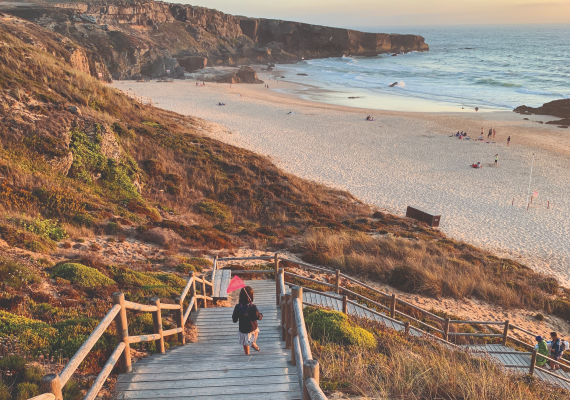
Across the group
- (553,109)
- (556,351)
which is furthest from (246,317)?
(553,109)

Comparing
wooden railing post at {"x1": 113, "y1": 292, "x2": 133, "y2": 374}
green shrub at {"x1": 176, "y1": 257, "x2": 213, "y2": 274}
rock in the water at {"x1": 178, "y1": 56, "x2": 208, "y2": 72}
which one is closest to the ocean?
rock in the water at {"x1": 178, "y1": 56, "x2": 208, "y2": 72}

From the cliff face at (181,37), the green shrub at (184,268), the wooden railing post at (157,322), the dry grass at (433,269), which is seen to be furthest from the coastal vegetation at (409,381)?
the cliff face at (181,37)

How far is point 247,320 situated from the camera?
18.5 ft

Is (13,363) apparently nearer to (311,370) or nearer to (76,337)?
(76,337)

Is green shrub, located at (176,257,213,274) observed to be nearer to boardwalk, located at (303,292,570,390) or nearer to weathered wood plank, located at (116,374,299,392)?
boardwalk, located at (303,292,570,390)

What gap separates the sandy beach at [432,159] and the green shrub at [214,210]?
10112 millimetres

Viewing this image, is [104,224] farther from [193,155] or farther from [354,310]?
[193,155]

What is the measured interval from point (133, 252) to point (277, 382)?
7534mm

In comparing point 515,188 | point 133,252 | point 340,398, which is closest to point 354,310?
point 340,398

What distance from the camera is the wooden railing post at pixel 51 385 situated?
261 cm

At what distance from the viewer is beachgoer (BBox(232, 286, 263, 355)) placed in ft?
18.4

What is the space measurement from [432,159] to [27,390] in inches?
1265

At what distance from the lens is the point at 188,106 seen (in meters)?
46.1

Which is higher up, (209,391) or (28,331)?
(28,331)
